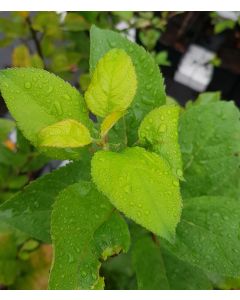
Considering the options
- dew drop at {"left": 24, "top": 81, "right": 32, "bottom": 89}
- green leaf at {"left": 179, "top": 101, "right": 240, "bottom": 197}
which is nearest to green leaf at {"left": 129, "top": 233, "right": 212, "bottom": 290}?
green leaf at {"left": 179, "top": 101, "right": 240, "bottom": 197}

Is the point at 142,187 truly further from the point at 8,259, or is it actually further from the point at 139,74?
the point at 8,259

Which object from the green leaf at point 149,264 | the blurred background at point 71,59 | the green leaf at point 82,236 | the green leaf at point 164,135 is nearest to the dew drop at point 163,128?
the green leaf at point 164,135

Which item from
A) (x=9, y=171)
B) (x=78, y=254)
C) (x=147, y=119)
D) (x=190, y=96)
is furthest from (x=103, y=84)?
(x=190, y=96)

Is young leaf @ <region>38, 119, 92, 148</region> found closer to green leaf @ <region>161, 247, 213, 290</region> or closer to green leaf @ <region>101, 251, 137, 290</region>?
green leaf @ <region>161, 247, 213, 290</region>

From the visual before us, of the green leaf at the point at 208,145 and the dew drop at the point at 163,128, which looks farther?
the green leaf at the point at 208,145

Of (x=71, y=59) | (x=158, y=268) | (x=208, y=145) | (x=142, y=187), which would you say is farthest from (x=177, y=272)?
(x=71, y=59)

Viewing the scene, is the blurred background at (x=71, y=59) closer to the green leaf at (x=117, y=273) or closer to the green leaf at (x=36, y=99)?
the green leaf at (x=117, y=273)
